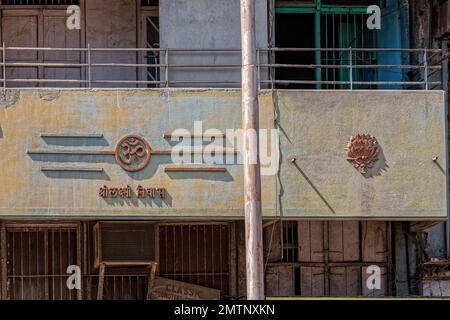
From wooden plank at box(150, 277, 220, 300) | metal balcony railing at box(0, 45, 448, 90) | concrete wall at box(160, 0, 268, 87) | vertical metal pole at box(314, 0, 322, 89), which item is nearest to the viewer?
metal balcony railing at box(0, 45, 448, 90)

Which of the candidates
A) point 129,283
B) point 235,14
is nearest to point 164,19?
point 235,14

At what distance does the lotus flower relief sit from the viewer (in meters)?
18.7

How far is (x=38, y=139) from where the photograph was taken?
1852 centimetres

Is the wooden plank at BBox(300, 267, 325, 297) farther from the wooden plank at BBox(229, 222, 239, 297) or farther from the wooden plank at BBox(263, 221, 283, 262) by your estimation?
the wooden plank at BBox(229, 222, 239, 297)

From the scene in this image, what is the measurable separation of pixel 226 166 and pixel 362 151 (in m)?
1.73

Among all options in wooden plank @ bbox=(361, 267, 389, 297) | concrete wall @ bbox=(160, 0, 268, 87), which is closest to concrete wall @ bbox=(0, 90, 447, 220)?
concrete wall @ bbox=(160, 0, 268, 87)

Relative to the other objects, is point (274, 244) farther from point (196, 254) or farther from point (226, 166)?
point (226, 166)

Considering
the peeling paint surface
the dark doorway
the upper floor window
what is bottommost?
the peeling paint surface

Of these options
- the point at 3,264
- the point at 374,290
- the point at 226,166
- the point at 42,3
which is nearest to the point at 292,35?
the point at 226,166

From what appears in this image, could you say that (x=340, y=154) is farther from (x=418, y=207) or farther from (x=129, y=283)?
(x=129, y=283)

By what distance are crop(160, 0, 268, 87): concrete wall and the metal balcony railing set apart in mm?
13

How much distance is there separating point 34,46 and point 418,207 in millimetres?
5993

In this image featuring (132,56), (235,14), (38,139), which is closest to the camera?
(38,139)

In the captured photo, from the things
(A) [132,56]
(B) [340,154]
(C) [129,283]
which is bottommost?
(C) [129,283]
